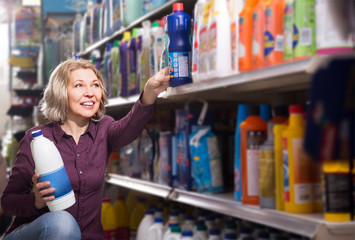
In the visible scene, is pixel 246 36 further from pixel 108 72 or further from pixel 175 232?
pixel 108 72

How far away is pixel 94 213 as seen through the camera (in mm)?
2281

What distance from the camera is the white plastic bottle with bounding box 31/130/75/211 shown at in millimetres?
1984

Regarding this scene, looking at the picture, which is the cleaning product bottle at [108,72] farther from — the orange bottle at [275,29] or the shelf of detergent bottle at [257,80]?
the orange bottle at [275,29]

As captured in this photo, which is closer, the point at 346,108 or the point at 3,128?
the point at 346,108

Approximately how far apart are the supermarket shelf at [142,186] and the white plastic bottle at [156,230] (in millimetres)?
137

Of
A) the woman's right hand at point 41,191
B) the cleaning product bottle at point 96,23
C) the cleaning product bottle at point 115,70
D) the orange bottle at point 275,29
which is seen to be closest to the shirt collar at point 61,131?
the woman's right hand at point 41,191

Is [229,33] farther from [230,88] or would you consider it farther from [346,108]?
[346,108]

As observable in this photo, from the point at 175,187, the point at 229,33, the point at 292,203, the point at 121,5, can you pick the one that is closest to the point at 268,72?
the point at 229,33

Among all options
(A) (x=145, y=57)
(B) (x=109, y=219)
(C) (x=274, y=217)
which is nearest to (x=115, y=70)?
(A) (x=145, y=57)

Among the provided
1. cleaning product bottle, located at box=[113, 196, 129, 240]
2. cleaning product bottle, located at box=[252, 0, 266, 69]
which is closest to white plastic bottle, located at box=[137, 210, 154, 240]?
cleaning product bottle, located at box=[113, 196, 129, 240]

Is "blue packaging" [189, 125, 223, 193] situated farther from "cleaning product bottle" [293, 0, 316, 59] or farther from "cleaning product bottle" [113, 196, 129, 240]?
"cleaning product bottle" [113, 196, 129, 240]

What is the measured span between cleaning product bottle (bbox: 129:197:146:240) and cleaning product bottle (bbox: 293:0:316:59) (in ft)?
6.56

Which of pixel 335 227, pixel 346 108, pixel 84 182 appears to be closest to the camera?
pixel 346 108

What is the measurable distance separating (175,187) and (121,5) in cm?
150
